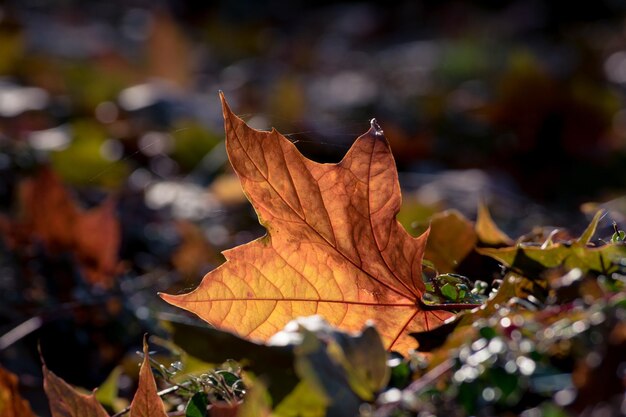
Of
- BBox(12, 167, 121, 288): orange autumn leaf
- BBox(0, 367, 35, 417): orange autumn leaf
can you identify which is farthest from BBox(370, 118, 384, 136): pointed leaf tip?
BBox(12, 167, 121, 288): orange autumn leaf

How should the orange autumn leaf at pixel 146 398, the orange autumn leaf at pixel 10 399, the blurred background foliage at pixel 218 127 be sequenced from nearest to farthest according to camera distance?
the orange autumn leaf at pixel 146 398, the orange autumn leaf at pixel 10 399, the blurred background foliage at pixel 218 127

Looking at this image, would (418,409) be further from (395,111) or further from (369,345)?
(395,111)

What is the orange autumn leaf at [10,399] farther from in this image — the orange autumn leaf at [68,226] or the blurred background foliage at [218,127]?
the orange autumn leaf at [68,226]

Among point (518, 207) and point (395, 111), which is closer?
point (518, 207)

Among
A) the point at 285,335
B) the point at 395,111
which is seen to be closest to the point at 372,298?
the point at 285,335

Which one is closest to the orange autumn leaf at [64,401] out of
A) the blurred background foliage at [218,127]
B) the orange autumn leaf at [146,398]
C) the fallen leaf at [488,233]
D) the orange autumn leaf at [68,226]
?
the orange autumn leaf at [146,398]

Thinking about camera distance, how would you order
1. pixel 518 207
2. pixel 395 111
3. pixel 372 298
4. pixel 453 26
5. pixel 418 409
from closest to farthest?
pixel 418 409
pixel 372 298
pixel 518 207
pixel 395 111
pixel 453 26
